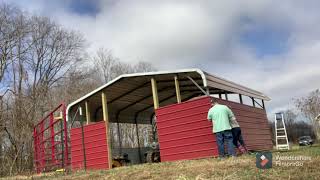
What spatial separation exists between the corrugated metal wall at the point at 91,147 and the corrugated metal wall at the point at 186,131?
255cm

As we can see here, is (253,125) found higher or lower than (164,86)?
lower

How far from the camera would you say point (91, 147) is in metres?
15.9

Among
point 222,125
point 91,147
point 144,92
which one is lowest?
point 91,147

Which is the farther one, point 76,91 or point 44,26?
point 44,26

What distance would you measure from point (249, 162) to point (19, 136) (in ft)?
48.9

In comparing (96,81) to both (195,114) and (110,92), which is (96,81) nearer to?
(110,92)

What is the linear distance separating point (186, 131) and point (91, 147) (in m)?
4.34

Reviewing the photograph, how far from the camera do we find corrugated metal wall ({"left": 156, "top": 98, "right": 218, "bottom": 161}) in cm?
1317

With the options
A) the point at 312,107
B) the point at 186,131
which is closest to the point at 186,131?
the point at 186,131

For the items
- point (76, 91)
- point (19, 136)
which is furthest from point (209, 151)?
point (76, 91)

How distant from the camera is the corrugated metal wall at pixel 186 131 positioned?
1317 cm

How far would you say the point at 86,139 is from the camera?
16.2m

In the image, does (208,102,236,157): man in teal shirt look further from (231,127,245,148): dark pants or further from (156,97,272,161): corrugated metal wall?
(156,97,272,161): corrugated metal wall

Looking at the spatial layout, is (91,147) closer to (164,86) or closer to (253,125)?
(164,86)
